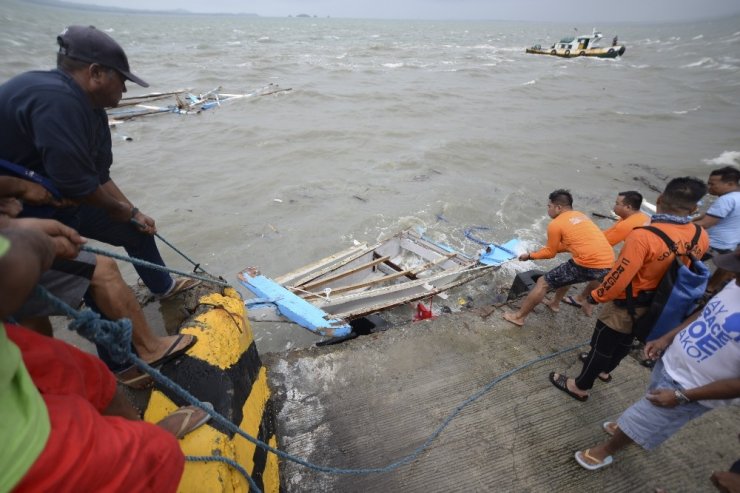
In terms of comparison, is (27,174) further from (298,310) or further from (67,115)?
(298,310)

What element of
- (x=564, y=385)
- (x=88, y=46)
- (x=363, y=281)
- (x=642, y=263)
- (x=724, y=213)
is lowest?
(x=363, y=281)

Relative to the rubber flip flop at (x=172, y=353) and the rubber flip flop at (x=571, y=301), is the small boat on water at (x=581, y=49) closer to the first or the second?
the rubber flip flop at (x=571, y=301)

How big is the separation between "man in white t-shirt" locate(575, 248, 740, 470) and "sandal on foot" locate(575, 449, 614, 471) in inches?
6.3

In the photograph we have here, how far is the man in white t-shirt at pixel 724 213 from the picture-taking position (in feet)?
15.8

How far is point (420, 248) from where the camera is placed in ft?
22.6

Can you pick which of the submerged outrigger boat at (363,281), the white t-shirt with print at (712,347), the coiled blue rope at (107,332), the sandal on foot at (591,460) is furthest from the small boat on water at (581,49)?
the coiled blue rope at (107,332)

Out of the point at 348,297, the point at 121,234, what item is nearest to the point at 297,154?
the point at 348,297

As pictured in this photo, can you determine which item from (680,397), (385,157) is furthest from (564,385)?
(385,157)

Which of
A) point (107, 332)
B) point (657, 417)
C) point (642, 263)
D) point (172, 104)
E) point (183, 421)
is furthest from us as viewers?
point (172, 104)

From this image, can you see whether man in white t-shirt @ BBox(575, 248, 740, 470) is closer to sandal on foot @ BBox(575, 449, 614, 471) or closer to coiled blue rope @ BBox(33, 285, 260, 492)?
sandal on foot @ BBox(575, 449, 614, 471)

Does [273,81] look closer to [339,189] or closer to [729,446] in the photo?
[339,189]

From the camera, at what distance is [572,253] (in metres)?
4.30

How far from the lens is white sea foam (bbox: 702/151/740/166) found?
13.0 metres

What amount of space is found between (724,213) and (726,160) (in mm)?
12166
